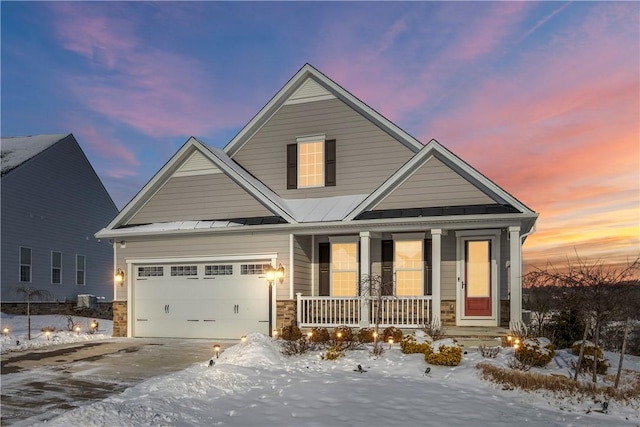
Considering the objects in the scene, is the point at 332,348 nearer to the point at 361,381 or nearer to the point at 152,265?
the point at 361,381

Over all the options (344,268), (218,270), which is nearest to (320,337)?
(344,268)

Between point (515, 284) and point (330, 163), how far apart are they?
7.37 m

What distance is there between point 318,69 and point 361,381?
468 inches

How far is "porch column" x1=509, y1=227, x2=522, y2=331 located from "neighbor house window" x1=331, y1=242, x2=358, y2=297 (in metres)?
4.91

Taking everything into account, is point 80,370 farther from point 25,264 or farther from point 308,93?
point 25,264

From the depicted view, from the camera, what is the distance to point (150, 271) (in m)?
18.4

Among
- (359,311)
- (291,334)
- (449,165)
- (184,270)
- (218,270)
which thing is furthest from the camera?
(184,270)

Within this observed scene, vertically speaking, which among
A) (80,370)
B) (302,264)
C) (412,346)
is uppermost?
(302,264)

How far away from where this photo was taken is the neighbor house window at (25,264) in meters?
25.4

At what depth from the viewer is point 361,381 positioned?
33.6ft

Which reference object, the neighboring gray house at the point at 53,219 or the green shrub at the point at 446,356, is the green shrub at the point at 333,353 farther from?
the neighboring gray house at the point at 53,219

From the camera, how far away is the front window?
18641 mm

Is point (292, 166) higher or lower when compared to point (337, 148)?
lower

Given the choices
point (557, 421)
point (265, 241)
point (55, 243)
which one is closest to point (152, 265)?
point (265, 241)
